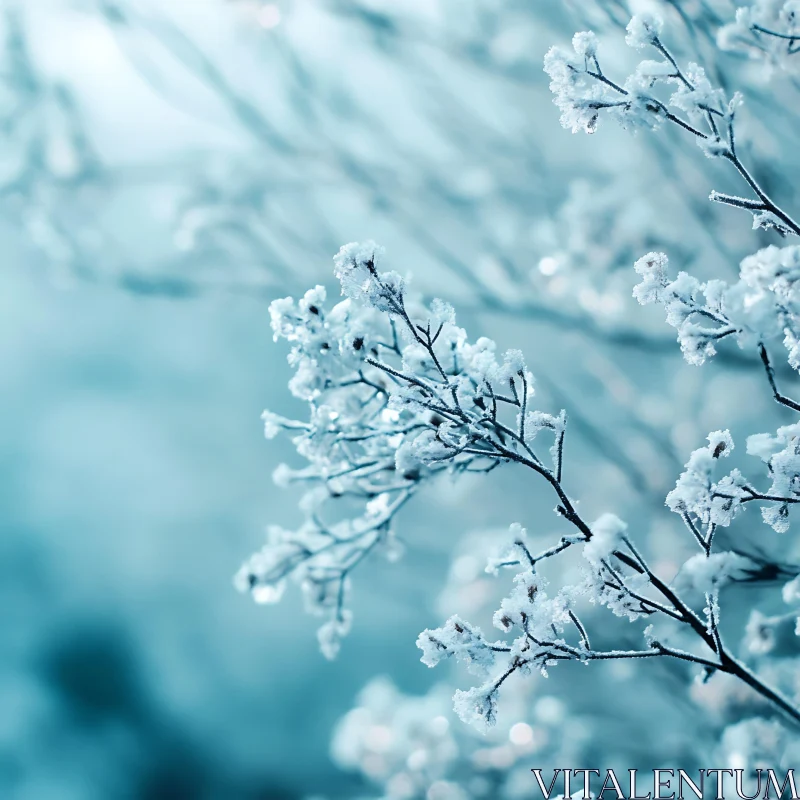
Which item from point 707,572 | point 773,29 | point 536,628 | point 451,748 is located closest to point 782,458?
point 707,572

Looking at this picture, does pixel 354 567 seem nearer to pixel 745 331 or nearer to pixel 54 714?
pixel 745 331

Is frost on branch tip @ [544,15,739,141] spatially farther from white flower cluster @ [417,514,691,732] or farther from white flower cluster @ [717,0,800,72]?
white flower cluster @ [417,514,691,732]

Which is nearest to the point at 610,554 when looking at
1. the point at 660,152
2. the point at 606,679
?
the point at 660,152

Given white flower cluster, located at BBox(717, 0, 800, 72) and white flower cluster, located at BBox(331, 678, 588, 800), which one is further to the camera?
white flower cluster, located at BBox(331, 678, 588, 800)

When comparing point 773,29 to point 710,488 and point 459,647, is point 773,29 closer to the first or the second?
point 710,488

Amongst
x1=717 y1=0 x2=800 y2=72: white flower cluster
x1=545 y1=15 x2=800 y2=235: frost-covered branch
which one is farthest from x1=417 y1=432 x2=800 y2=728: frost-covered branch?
x1=717 y1=0 x2=800 y2=72: white flower cluster
